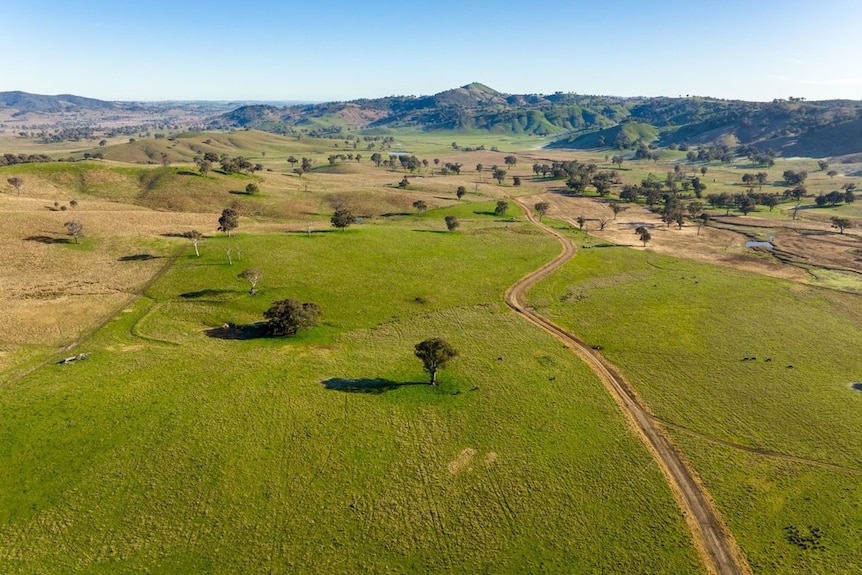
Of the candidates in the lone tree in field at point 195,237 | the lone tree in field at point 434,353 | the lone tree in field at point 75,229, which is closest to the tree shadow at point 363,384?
the lone tree in field at point 434,353

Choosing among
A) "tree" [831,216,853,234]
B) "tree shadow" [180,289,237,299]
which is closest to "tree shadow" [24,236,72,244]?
"tree shadow" [180,289,237,299]

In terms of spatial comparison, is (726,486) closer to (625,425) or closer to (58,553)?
(625,425)

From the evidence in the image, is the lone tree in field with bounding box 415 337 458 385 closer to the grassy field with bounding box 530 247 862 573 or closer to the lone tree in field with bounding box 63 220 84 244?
the grassy field with bounding box 530 247 862 573

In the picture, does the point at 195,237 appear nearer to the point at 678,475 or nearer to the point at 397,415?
the point at 397,415

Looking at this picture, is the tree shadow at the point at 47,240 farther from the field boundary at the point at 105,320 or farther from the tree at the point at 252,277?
the tree at the point at 252,277

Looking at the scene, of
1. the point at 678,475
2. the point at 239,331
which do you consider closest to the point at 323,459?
the point at 239,331
